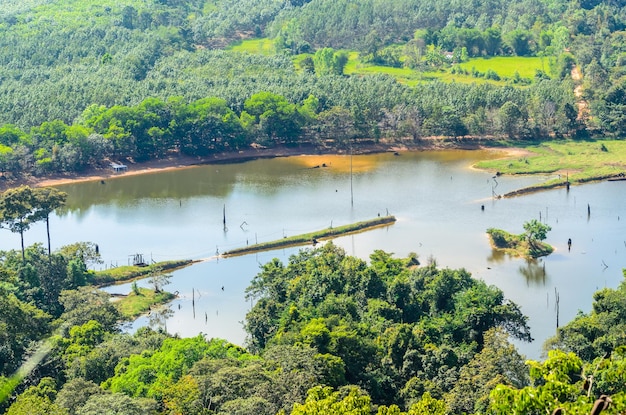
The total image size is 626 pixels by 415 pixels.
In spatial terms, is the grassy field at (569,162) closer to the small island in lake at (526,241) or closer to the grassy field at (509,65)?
the small island in lake at (526,241)

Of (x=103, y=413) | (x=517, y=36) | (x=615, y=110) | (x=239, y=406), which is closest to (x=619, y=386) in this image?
(x=239, y=406)

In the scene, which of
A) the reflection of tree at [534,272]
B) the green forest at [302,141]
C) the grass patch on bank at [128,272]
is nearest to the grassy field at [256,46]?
the green forest at [302,141]

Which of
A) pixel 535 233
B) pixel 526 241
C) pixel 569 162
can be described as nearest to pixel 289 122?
pixel 569 162

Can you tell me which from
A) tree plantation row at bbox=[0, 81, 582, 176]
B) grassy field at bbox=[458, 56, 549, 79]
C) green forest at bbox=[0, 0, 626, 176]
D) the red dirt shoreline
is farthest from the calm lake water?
grassy field at bbox=[458, 56, 549, 79]

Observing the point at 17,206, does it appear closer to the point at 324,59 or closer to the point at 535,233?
the point at 535,233

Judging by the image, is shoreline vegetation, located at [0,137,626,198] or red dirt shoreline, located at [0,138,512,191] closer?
shoreline vegetation, located at [0,137,626,198]

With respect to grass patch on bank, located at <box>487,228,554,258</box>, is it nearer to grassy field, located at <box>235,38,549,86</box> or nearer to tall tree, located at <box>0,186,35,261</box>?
tall tree, located at <box>0,186,35,261</box>
